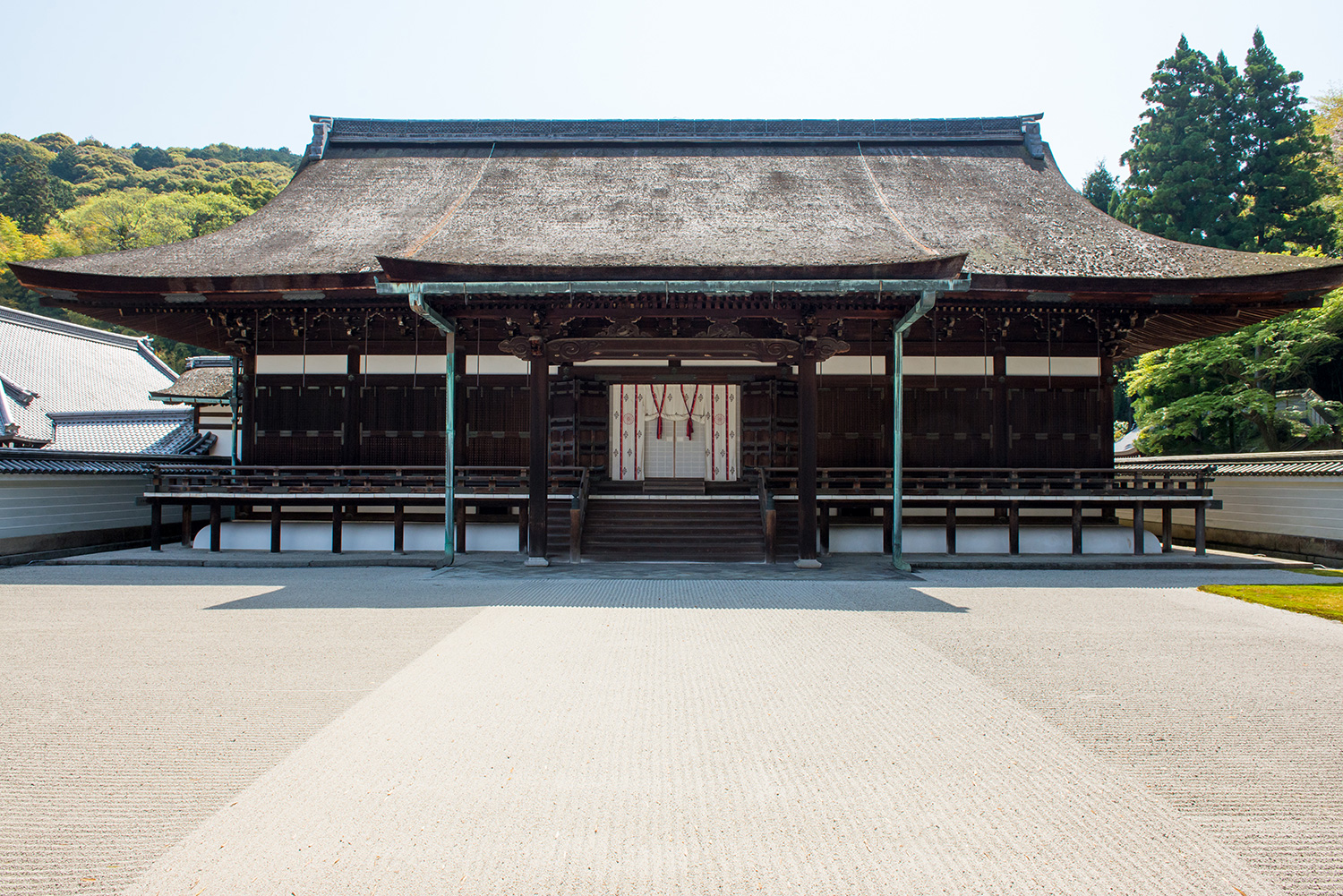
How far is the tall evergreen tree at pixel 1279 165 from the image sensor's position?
25.9m

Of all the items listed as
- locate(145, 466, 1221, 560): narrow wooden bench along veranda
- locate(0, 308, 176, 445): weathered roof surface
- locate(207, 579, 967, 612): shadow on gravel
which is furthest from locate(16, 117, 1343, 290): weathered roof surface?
locate(0, 308, 176, 445): weathered roof surface

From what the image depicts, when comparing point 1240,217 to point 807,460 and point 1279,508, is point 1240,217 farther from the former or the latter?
point 807,460

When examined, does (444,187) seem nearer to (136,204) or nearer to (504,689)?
(504,689)

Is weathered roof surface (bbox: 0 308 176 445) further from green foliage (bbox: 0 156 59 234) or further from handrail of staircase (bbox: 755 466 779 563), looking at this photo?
green foliage (bbox: 0 156 59 234)

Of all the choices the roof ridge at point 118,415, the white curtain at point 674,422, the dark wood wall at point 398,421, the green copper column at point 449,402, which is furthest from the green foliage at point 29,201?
the green copper column at point 449,402

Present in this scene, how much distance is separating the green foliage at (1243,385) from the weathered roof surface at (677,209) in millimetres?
8432

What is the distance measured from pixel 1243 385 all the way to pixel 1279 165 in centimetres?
1404

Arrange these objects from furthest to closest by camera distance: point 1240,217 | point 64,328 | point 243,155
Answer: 1. point 243,155
2. point 1240,217
3. point 64,328

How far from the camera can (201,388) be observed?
19.7 m

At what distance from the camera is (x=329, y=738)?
12.4 feet

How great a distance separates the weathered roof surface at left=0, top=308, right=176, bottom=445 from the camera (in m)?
22.8

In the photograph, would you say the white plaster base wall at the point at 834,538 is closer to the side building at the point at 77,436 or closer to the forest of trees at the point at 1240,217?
the side building at the point at 77,436

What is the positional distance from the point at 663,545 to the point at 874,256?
5432 millimetres

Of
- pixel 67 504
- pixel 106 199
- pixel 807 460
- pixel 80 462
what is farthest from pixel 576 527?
pixel 106 199
